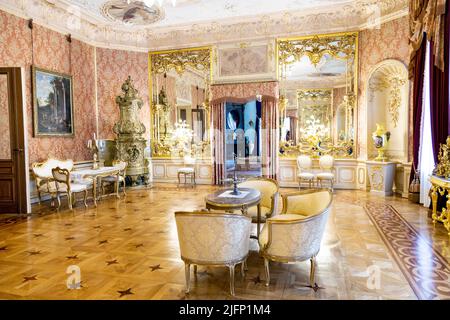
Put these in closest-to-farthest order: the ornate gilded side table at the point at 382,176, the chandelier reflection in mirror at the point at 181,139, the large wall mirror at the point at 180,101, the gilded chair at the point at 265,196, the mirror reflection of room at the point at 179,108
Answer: the gilded chair at the point at 265,196, the ornate gilded side table at the point at 382,176, the large wall mirror at the point at 180,101, the mirror reflection of room at the point at 179,108, the chandelier reflection in mirror at the point at 181,139

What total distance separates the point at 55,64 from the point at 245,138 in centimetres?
541

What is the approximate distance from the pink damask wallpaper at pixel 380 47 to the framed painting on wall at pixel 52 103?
260 inches

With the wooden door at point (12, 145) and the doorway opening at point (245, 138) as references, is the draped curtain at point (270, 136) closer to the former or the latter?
the doorway opening at point (245, 138)

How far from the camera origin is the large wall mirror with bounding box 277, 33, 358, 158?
7.41 metres

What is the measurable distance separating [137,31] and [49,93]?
9.87 ft

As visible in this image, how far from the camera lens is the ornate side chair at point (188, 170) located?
321 inches

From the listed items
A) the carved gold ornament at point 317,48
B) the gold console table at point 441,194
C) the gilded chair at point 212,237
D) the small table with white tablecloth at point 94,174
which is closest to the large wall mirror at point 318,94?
the carved gold ornament at point 317,48

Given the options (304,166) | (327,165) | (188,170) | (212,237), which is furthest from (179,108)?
(212,237)

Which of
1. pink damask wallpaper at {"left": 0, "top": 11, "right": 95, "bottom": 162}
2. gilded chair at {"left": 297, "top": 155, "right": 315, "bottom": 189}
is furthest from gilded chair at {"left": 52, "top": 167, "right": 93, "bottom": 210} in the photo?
gilded chair at {"left": 297, "top": 155, "right": 315, "bottom": 189}

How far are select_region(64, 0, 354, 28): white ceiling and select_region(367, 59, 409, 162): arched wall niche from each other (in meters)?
1.71

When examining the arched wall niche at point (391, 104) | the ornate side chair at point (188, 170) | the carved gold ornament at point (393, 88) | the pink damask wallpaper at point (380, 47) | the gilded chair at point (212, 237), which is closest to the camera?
the gilded chair at point (212, 237)

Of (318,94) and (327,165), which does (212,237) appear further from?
(318,94)

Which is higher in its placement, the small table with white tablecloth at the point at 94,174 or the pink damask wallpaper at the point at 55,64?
the pink damask wallpaper at the point at 55,64

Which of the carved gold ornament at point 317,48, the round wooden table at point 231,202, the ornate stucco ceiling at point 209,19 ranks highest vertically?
the ornate stucco ceiling at point 209,19
